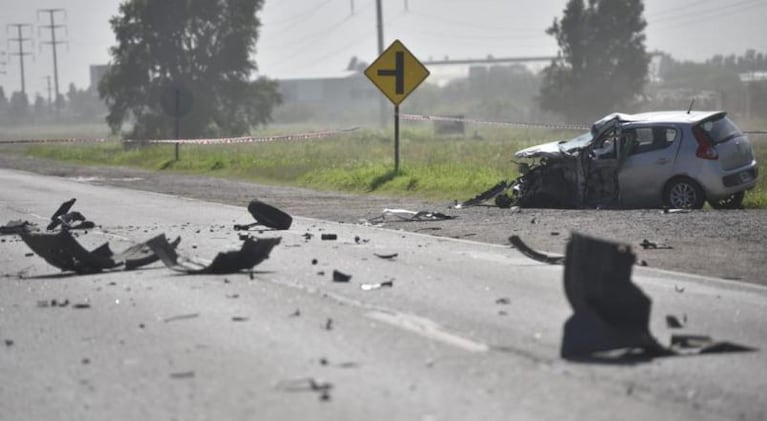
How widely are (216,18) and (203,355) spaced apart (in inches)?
3088

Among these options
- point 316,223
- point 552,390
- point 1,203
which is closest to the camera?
point 552,390

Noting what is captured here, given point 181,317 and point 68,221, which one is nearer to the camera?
point 181,317

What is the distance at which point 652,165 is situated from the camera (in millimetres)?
21500

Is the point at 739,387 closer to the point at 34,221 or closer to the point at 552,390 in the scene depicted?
the point at 552,390

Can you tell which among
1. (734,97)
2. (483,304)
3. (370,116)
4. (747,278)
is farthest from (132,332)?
(370,116)

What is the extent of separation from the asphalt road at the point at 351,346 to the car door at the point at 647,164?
23.1 feet

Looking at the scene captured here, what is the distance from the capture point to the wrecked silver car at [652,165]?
2122 centimetres

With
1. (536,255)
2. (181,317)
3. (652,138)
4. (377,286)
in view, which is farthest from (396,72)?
(181,317)

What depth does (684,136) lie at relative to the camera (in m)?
21.5

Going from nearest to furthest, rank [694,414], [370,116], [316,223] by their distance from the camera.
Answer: [694,414] < [316,223] < [370,116]

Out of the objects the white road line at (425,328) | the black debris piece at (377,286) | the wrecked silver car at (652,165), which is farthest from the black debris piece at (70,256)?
the wrecked silver car at (652,165)

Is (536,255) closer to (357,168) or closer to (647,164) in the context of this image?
(647,164)

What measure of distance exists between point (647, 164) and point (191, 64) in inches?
Answer: 2601

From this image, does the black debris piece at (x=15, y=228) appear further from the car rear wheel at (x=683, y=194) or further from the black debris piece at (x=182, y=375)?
the black debris piece at (x=182, y=375)
